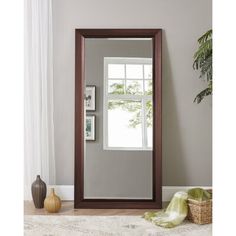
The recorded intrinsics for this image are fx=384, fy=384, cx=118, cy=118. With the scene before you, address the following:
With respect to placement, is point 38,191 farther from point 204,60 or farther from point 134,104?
point 204,60

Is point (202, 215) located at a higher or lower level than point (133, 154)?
lower

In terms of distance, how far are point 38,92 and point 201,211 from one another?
69.2 inches

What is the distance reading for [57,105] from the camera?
145 inches

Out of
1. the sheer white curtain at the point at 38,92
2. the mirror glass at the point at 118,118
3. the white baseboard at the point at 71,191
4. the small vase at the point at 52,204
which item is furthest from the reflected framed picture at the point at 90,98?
the small vase at the point at 52,204

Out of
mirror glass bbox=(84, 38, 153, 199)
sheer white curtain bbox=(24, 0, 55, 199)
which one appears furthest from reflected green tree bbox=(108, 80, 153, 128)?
sheer white curtain bbox=(24, 0, 55, 199)

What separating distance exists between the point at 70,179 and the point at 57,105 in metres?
0.72

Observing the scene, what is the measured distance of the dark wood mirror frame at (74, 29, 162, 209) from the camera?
3.51 meters

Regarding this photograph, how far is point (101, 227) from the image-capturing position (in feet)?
9.07

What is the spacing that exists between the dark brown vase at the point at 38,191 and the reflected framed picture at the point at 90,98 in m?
0.79

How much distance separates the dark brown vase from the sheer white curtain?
0.16 m

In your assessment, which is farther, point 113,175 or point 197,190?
point 113,175
